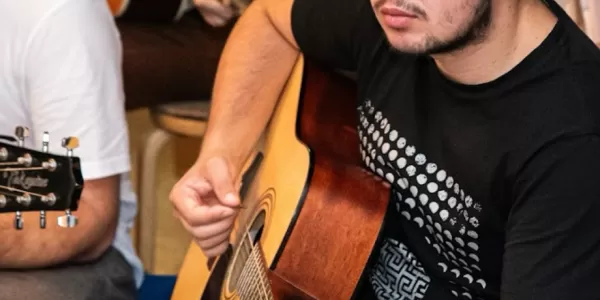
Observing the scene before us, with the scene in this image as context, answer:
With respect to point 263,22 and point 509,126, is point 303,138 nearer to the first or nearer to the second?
point 263,22

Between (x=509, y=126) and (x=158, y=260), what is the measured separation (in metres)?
1.42

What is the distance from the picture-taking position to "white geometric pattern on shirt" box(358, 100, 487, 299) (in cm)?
91

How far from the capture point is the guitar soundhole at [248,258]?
42.1 inches

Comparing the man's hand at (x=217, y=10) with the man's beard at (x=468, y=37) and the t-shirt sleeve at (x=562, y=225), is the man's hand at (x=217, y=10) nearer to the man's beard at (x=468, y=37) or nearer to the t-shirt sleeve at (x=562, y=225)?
the man's beard at (x=468, y=37)

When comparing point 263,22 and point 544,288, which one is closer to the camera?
point 544,288

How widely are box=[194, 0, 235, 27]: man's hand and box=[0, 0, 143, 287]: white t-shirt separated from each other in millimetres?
418

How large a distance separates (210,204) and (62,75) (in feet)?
0.86

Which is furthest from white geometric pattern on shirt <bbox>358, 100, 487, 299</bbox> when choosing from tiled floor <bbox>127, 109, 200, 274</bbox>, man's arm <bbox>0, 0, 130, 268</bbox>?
tiled floor <bbox>127, 109, 200, 274</bbox>

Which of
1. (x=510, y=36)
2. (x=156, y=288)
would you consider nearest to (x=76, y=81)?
(x=156, y=288)

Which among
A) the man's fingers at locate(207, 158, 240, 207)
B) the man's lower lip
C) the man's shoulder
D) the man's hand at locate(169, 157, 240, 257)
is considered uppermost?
the man's lower lip

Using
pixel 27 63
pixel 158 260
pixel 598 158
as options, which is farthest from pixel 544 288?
pixel 158 260

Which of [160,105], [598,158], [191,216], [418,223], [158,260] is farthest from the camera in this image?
[158,260]

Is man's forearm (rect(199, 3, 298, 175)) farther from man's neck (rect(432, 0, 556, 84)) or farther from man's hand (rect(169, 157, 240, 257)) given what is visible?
man's neck (rect(432, 0, 556, 84))

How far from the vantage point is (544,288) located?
787 mm
